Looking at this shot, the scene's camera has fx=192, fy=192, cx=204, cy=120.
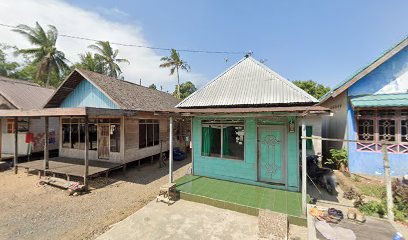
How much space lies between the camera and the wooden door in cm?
1123

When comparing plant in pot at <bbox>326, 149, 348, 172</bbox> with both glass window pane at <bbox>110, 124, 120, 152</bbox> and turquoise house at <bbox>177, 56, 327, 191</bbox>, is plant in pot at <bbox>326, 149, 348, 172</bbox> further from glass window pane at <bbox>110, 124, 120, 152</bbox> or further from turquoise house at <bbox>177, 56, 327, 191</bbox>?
glass window pane at <bbox>110, 124, 120, 152</bbox>

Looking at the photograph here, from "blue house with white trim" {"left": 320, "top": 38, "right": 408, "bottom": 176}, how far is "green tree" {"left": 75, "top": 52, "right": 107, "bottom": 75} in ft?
102

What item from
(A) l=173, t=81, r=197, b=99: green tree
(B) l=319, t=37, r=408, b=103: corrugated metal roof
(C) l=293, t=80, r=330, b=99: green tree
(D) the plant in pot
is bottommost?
(D) the plant in pot

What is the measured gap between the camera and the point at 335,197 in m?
7.12

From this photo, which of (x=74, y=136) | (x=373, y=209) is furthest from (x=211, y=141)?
(x=74, y=136)

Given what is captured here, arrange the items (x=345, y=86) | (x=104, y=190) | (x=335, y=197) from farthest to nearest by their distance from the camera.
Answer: (x=345, y=86), (x=104, y=190), (x=335, y=197)

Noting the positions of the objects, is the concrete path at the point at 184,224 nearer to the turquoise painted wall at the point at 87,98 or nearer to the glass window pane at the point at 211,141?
the glass window pane at the point at 211,141

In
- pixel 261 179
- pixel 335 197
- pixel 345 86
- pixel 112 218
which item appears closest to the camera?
pixel 112 218

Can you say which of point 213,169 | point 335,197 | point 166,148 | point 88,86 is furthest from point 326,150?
point 88,86

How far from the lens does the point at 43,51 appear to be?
84.1ft

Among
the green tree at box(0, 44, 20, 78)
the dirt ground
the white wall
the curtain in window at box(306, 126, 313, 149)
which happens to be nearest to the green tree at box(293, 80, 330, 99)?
the curtain in window at box(306, 126, 313, 149)

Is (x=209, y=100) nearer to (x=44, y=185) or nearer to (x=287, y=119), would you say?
(x=287, y=119)

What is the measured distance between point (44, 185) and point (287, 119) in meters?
11.0

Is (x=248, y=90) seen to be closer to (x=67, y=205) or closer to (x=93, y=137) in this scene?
(x=67, y=205)
